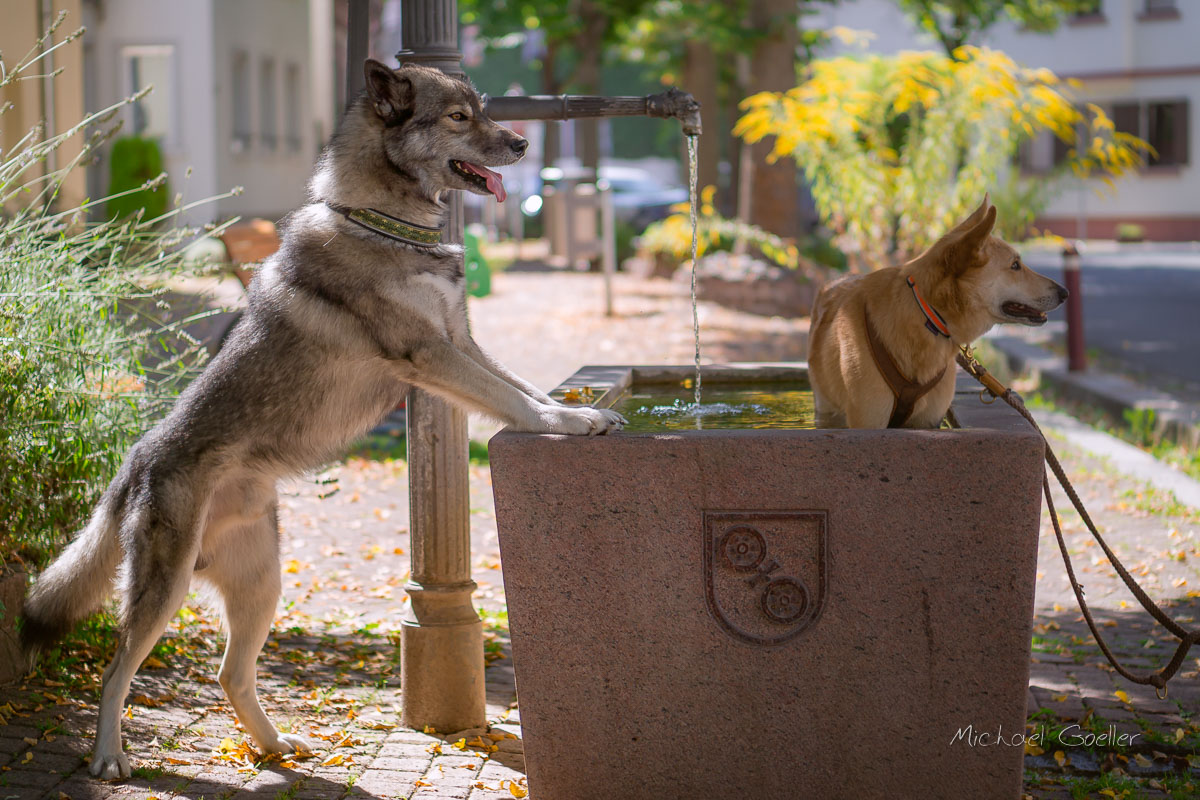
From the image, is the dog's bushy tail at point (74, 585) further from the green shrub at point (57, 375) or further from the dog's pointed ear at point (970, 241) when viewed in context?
the dog's pointed ear at point (970, 241)

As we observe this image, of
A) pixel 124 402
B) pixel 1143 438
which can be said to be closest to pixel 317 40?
pixel 1143 438

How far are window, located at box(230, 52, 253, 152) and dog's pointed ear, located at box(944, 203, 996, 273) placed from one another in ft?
80.2

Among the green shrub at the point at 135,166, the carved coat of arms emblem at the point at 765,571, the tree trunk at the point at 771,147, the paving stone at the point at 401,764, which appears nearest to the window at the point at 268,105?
the green shrub at the point at 135,166

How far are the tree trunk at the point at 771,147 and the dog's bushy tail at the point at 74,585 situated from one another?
14853 mm

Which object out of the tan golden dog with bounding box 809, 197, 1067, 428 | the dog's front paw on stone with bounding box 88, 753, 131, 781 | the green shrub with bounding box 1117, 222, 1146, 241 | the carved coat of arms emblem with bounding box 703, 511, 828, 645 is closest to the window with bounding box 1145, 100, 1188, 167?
the green shrub with bounding box 1117, 222, 1146, 241

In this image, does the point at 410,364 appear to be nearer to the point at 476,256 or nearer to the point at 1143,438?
the point at 1143,438

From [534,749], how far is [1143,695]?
2532 mm

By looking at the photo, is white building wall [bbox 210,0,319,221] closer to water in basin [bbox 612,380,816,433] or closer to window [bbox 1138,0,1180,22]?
water in basin [bbox 612,380,816,433]

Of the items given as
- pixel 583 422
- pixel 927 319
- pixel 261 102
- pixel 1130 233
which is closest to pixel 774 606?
pixel 583 422

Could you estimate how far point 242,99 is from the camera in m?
27.3

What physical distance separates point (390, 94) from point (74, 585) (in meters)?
1.86

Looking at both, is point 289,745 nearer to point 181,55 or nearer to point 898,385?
point 898,385

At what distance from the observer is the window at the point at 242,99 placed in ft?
88.3

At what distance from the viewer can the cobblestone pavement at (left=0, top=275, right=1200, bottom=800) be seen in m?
4.05
